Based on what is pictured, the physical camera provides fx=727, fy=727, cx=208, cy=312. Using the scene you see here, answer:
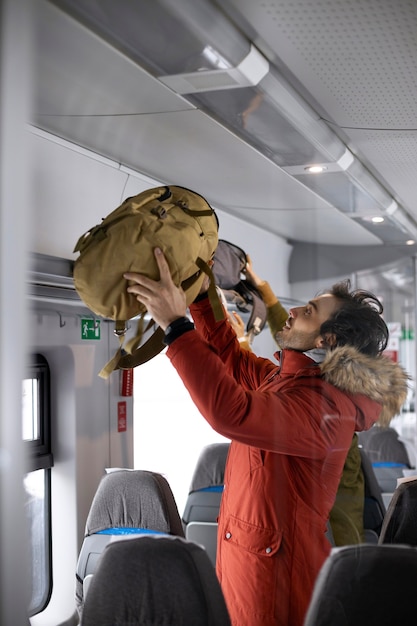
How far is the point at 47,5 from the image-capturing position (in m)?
1.39

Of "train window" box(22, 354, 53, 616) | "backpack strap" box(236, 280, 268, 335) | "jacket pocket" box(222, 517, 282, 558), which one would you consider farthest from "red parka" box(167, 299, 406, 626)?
"train window" box(22, 354, 53, 616)

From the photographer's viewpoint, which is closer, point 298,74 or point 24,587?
point 24,587

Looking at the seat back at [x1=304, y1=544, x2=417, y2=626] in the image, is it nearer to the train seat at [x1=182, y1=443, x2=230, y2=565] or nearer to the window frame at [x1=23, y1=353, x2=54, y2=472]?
the train seat at [x1=182, y1=443, x2=230, y2=565]

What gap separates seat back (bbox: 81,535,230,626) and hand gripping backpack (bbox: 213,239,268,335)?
0.73m

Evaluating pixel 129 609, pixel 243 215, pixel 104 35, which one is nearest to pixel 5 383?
pixel 129 609

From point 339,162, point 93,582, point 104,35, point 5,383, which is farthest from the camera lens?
point 339,162

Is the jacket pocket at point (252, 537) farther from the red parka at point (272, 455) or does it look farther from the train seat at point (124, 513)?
the train seat at point (124, 513)

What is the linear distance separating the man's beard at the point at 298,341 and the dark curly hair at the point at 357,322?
0.03 m

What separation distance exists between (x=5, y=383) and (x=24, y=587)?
39cm

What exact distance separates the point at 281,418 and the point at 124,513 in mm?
480

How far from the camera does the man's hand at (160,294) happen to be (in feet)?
5.75

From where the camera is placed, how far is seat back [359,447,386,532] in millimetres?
1975

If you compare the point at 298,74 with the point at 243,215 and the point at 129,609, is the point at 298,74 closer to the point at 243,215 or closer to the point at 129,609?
the point at 243,215

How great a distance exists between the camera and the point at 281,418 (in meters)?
1.93
